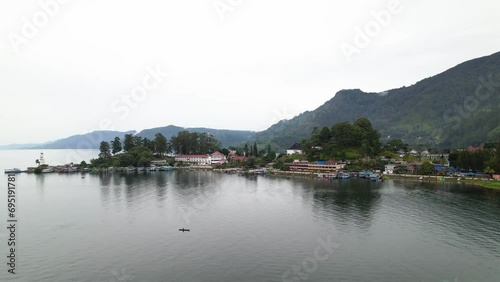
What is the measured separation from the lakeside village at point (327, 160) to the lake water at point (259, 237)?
15136 mm

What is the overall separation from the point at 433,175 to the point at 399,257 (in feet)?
141

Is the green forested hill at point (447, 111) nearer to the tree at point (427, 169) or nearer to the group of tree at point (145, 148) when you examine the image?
the group of tree at point (145, 148)

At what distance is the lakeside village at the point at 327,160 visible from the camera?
55.5 metres

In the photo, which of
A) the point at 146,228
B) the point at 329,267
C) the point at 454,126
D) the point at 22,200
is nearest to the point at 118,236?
the point at 146,228

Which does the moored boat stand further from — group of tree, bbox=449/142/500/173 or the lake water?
the lake water

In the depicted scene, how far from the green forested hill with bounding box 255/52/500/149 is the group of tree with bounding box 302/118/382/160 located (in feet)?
195

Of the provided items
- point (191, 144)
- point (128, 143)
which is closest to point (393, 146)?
point (191, 144)

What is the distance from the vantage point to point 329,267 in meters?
18.6

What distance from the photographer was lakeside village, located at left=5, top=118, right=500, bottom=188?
2185 inches

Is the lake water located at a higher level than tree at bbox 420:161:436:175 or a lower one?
lower

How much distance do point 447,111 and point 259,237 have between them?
158m

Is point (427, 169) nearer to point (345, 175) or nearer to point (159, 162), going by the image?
point (345, 175)

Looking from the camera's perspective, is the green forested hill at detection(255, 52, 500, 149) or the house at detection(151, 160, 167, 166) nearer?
the house at detection(151, 160, 167, 166)

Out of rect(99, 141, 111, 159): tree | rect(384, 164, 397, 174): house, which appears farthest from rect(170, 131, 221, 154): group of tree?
rect(384, 164, 397, 174): house
